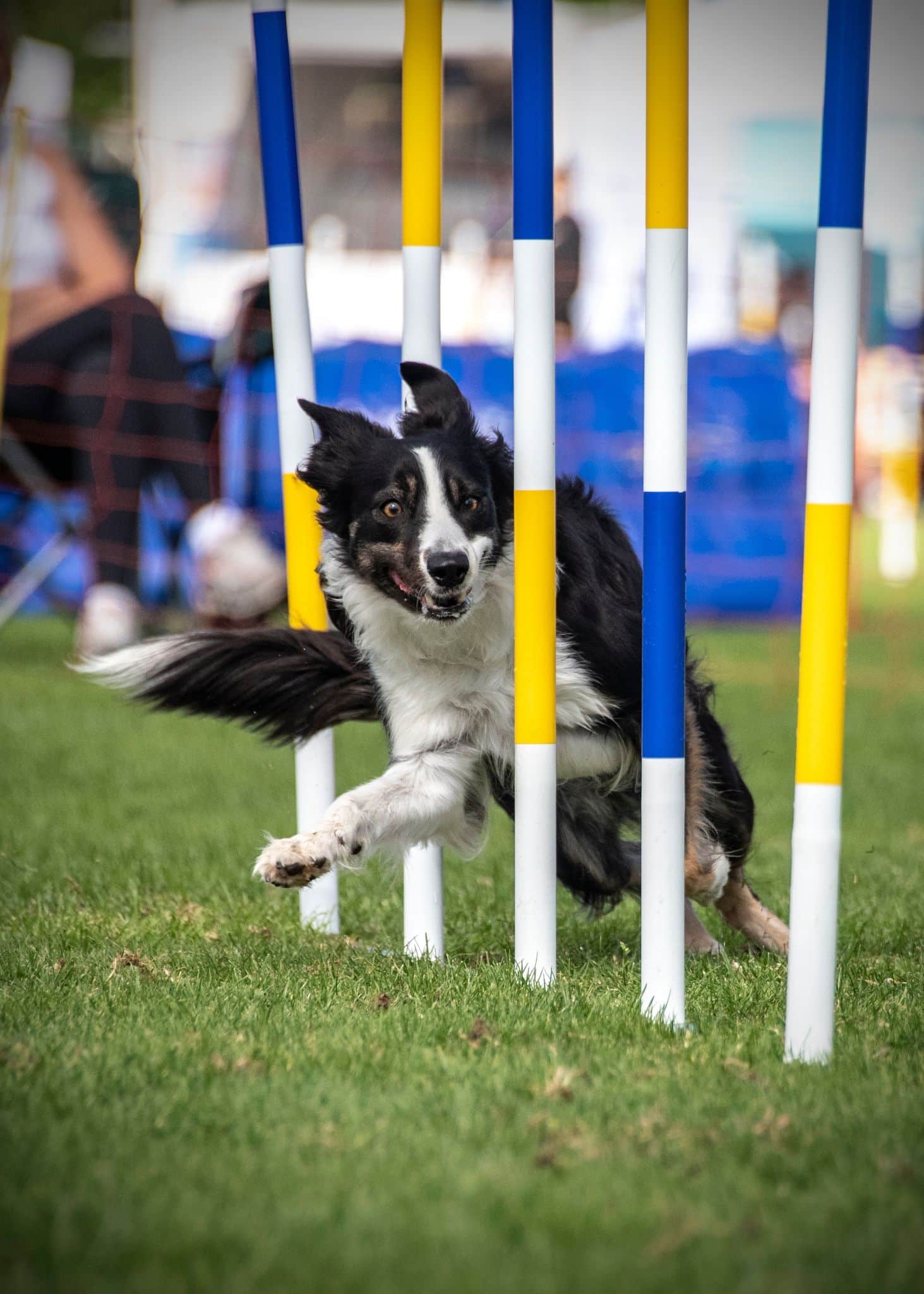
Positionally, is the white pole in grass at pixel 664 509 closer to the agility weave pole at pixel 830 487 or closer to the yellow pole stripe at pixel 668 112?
the yellow pole stripe at pixel 668 112

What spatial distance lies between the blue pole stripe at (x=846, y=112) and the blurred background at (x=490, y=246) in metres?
6.29

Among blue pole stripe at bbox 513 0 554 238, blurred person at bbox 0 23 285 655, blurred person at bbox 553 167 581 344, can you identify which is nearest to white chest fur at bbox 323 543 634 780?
blue pole stripe at bbox 513 0 554 238

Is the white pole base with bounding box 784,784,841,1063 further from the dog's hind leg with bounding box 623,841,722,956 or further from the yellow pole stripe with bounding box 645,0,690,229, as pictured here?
the dog's hind leg with bounding box 623,841,722,956

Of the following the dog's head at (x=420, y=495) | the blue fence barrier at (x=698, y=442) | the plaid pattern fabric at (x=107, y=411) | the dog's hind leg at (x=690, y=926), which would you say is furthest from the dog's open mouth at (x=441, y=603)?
the blue fence barrier at (x=698, y=442)

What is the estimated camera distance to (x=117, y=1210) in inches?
79.2

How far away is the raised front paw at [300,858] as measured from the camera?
10.9 feet

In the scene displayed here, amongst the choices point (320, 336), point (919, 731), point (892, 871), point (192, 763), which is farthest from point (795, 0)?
point (892, 871)

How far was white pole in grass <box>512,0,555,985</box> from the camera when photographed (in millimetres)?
3170

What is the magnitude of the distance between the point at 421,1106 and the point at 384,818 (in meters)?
1.17

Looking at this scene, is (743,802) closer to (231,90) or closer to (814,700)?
(814,700)

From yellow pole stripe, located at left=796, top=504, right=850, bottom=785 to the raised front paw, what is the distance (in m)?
1.21

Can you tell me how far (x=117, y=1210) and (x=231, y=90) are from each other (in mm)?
18458

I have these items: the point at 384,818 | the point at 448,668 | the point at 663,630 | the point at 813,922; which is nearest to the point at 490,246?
the point at 448,668

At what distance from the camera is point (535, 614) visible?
328 centimetres
